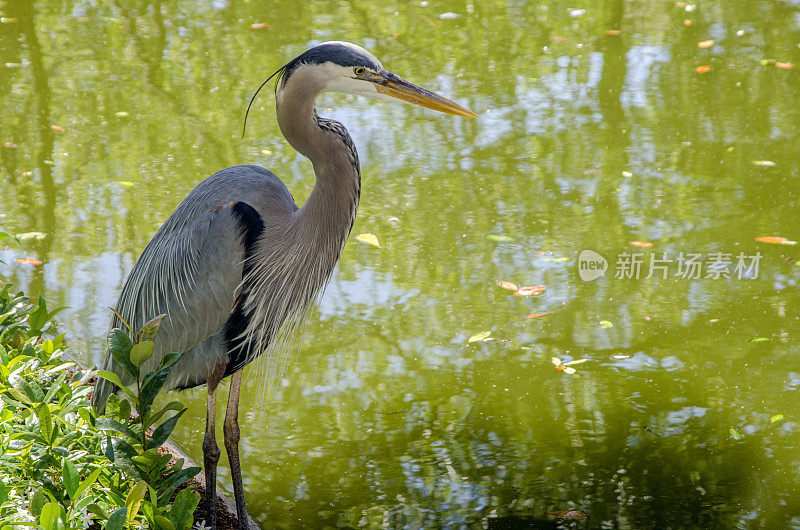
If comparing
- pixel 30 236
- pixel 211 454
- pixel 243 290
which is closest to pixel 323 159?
pixel 243 290

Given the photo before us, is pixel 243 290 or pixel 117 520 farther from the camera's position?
pixel 243 290

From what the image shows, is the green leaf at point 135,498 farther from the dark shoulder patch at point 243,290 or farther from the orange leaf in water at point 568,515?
the orange leaf in water at point 568,515

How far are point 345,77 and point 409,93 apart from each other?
234mm

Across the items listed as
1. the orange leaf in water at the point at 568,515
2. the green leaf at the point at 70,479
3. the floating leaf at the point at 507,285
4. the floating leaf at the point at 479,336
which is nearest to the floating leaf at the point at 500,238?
the floating leaf at the point at 507,285

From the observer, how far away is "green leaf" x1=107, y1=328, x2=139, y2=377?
2.08 metres

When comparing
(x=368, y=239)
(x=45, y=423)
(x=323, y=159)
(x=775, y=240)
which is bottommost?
(x=368, y=239)

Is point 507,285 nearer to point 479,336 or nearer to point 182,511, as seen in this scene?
point 479,336

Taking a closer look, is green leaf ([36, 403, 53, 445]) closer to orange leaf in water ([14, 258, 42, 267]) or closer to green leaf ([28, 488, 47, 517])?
green leaf ([28, 488, 47, 517])

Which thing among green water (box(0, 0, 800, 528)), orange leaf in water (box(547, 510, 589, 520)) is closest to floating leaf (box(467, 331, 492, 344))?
green water (box(0, 0, 800, 528))

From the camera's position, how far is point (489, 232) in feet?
17.0

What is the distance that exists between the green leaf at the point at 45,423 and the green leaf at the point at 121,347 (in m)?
0.27

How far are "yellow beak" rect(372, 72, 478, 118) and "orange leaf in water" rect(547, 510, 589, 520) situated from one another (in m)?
1.62

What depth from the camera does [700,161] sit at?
5852 millimetres

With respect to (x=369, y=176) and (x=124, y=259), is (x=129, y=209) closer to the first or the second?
(x=124, y=259)
